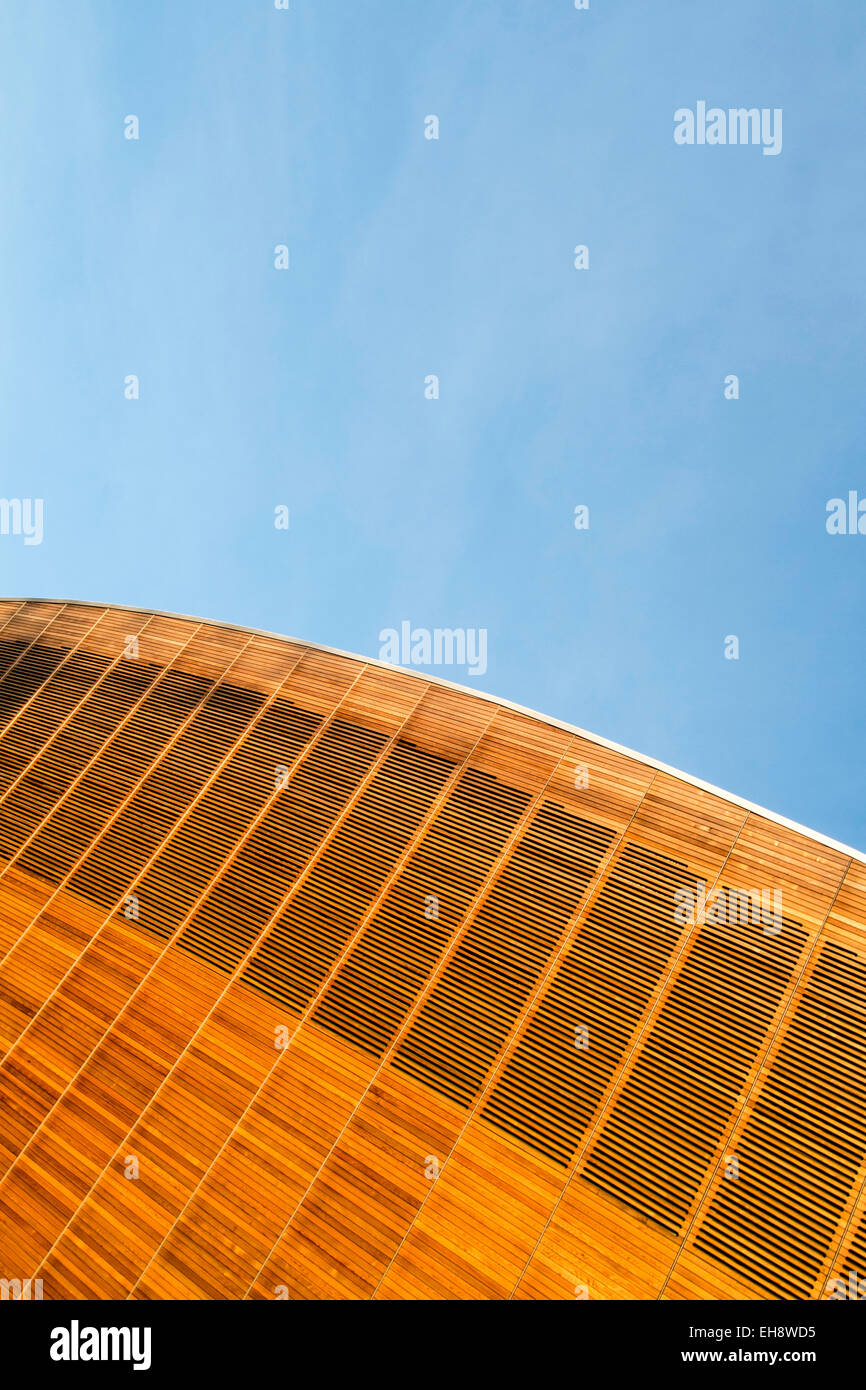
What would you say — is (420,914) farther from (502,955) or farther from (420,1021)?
(420,1021)

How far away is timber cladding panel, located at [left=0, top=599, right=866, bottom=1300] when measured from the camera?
1083 cm

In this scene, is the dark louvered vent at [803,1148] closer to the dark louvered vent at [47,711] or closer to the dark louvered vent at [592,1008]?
the dark louvered vent at [592,1008]

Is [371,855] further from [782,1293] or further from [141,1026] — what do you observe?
[782,1293]

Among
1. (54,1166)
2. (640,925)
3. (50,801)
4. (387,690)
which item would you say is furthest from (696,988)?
(50,801)

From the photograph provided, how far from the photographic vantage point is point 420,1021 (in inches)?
516

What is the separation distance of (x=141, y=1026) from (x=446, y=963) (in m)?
5.86

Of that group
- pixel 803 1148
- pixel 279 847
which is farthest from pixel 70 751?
pixel 803 1148

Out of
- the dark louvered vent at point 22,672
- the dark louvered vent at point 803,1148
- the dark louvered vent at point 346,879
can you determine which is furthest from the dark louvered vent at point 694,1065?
the dark louvered vent at point 22,672

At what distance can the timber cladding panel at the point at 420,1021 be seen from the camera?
35.5 feet

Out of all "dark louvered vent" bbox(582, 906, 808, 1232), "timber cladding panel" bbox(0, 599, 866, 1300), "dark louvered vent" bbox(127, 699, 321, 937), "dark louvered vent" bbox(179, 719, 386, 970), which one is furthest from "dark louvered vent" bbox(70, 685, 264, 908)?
"dark louvered vent" bbox(582, 906, 808, 1232)

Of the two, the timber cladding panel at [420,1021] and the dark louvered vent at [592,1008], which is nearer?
the timber cladding panel at [420,1021]

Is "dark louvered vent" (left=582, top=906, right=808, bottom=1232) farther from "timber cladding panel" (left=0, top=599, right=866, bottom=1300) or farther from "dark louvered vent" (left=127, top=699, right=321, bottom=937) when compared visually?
"dark louvered vent" (left=127, top=699, right=321, bottom=937)

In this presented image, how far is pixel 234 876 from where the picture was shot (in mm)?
15789
